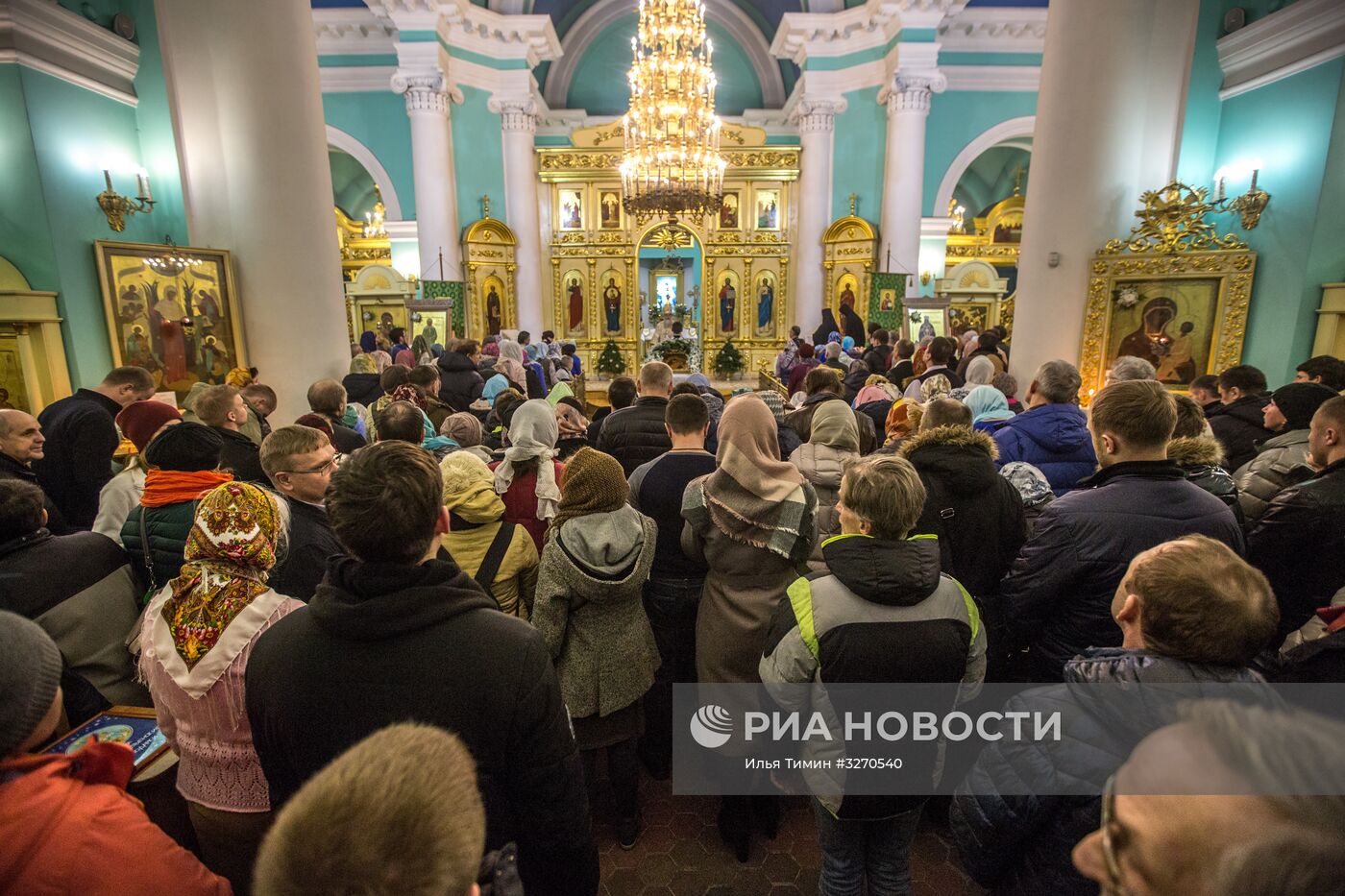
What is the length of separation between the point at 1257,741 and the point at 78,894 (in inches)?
64.3

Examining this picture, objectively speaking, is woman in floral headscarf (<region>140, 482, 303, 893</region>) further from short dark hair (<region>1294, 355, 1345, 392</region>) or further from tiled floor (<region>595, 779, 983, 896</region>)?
short dark hair (<region>1294, 355, 1345, 392</region>)

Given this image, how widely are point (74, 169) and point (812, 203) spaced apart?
1467 cm

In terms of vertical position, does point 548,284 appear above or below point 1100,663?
above

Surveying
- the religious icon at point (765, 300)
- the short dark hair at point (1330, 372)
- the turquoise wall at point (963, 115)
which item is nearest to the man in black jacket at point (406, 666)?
the short dark hair at point (1330, 372)

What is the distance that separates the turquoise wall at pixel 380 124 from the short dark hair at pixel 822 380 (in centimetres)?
1336

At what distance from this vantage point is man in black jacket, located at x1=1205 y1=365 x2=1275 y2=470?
137 inches

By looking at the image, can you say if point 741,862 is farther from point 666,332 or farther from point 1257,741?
point 666,332

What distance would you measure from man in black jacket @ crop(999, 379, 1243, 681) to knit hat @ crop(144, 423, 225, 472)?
115 inches

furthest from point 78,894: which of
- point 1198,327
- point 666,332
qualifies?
point 666,332

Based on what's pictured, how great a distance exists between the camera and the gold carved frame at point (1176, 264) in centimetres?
581

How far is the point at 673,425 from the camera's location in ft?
9.60

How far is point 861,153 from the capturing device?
1545 cm

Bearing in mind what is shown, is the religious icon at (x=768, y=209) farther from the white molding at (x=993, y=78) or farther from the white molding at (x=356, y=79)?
the white molding at (x=356, y=79)

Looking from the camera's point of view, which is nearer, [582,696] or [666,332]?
[582,696]
